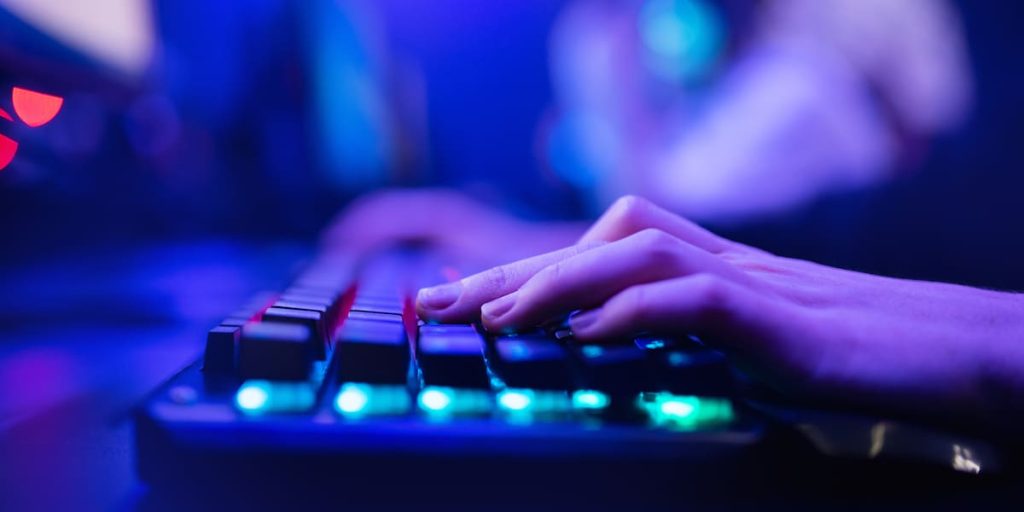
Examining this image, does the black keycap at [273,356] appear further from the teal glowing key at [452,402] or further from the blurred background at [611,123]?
the blurred background at [611,123]

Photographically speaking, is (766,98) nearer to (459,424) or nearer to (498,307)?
(498,307)

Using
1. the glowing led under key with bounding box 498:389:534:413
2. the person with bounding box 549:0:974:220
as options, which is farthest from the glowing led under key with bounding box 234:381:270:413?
the person with bounding box 549:0:974:220

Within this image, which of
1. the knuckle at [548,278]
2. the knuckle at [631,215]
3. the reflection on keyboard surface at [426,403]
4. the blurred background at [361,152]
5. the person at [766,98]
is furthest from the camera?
the person at [766,98]

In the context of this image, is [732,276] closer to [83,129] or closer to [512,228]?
[512,228]

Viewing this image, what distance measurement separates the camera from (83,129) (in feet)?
3.68

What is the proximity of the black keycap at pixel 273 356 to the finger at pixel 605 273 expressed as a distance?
0.41 feet

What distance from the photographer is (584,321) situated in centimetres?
37

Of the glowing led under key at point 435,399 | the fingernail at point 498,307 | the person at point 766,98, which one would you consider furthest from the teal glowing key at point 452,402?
the person at point 766,98

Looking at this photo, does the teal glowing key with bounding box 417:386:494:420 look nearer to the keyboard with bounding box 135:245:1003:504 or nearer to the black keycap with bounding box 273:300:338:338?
the keyboard with bounding box 135:245:1003:504

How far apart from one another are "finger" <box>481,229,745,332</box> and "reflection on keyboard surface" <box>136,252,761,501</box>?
0.03m

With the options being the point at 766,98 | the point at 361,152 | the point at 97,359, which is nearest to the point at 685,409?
the point at 97,359

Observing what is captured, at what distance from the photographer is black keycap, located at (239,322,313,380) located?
31cm

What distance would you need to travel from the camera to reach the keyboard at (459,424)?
11.0 inches

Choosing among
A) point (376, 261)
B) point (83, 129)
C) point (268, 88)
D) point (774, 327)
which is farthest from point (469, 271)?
point (268, 88)
